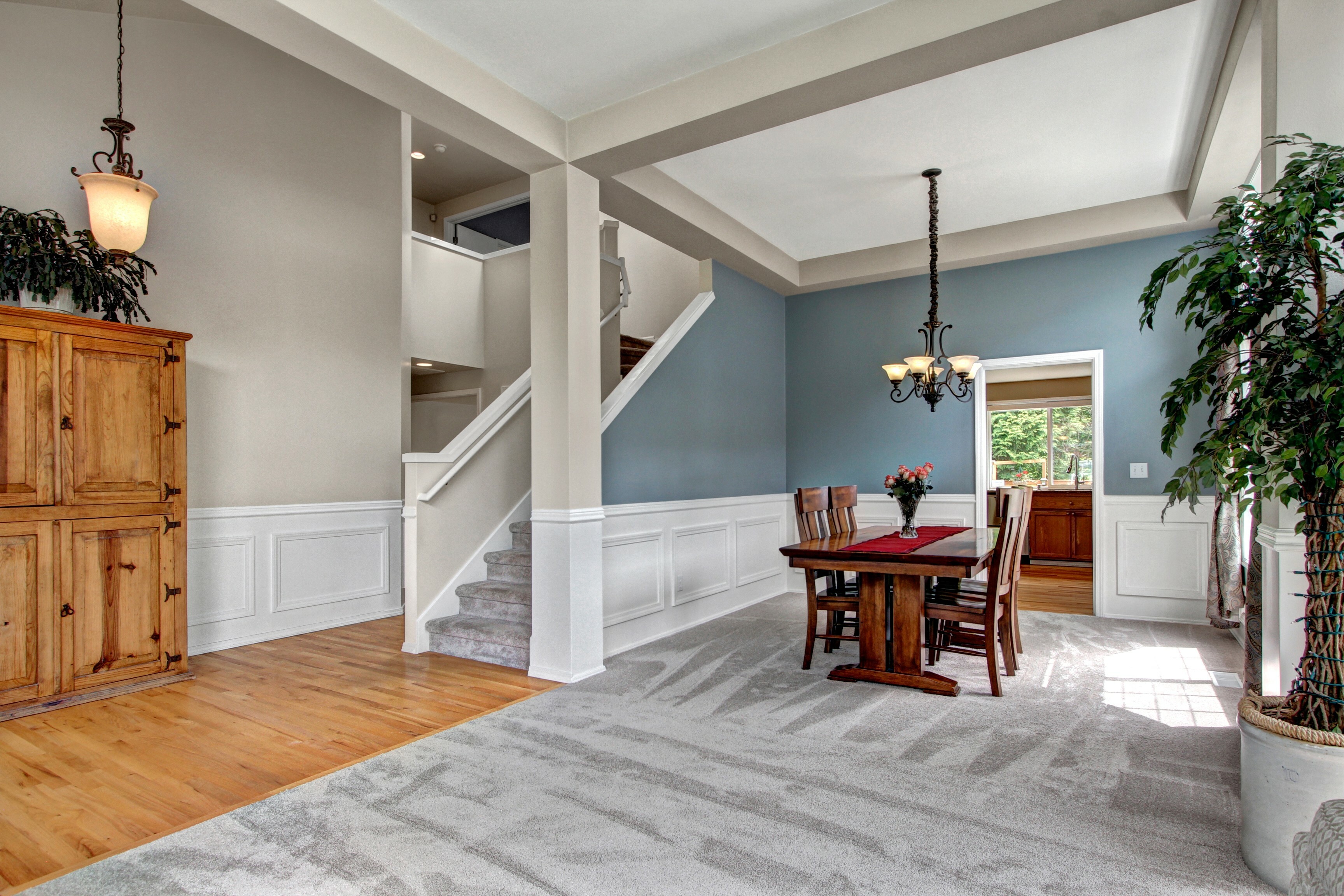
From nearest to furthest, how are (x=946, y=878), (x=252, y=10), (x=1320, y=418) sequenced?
(x=1320, y=418) < (x=946, y=878) < (x=252, y=10)

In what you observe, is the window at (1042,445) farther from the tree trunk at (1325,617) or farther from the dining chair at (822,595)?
the tree trunk at (1325,617)

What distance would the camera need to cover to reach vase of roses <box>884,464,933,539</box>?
4.14m

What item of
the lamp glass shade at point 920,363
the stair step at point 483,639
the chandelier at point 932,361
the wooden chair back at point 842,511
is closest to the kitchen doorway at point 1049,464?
the chandelier at point 932,361

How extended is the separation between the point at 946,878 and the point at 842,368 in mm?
4943

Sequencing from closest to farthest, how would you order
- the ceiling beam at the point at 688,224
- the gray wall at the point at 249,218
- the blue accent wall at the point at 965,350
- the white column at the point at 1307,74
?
the white column at the point at 1307,74 < the gray wall at the point at 249,218 < the ceiling beam at the point at 688,224 < the blue accent wall at the point at 965,350

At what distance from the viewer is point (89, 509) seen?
11.4ft

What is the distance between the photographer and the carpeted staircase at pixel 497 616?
405cm

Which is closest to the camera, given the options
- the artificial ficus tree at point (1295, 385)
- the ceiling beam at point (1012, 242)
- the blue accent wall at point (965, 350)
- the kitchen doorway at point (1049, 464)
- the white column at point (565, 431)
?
the artificial ficus tree at point (1295, 385)

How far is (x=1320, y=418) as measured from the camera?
5.64ft

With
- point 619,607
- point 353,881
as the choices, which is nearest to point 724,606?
point 619,607

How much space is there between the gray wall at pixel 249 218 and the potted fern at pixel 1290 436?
495 cm

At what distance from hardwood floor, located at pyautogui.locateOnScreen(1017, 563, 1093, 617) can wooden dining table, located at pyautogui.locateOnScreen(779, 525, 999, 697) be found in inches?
98.5

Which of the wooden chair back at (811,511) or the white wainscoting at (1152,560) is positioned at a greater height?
the wooden chair back at (811,511)

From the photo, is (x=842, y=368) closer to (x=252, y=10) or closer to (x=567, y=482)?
(x=567, y=482)
